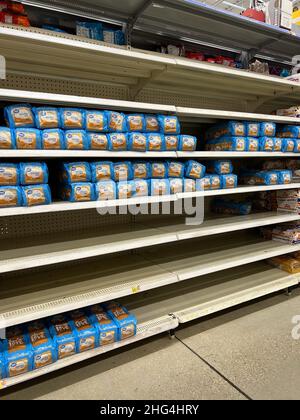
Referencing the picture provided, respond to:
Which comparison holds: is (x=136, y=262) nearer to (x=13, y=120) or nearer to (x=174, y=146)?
(x=174, y=146)

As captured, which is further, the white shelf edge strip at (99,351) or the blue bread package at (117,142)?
the blue bread package at (117,142)

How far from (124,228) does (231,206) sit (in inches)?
43.9

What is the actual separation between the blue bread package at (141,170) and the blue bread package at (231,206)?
45.8 inches

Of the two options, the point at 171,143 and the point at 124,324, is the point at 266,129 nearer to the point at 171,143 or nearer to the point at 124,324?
the point at 171,143

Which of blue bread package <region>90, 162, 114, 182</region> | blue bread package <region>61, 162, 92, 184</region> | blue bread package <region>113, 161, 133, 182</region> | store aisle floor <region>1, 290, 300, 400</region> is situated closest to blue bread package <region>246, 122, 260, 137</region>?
blue bread package <region>113, 161, 133, 182</region>

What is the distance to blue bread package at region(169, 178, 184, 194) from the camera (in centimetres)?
195

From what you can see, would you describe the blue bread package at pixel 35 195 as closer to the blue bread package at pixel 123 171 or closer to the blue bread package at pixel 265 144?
the blue bread package at pixel 123 171

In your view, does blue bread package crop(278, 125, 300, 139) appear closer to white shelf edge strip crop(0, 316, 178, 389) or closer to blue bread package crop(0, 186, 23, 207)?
white shelf edge strip crop(0, 316, 178, 389)

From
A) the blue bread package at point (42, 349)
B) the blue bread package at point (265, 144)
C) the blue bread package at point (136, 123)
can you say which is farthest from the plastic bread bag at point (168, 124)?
the blue bread package at point (42, 349)

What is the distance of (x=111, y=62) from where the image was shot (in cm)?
176

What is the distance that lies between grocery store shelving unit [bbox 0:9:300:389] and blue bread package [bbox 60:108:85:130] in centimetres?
6

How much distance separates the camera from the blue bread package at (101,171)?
1.68 metres
